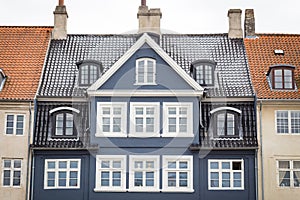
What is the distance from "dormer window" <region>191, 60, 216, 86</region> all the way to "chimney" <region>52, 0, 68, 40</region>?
9.32m

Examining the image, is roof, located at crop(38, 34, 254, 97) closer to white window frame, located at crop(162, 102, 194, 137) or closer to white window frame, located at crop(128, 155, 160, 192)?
white window frame, located at crop(162, 102, 194, 137)

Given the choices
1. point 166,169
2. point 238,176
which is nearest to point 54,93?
point 166,169

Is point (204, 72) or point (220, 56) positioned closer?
point (204, 72)

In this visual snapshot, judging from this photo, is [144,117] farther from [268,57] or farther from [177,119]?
[268,57]

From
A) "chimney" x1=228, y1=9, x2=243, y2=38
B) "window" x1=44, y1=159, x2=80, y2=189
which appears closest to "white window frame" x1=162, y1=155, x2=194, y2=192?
"window" x1=44, y1=159, x2=80, y2=189

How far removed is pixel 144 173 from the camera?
3098cm

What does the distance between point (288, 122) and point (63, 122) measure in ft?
40.6

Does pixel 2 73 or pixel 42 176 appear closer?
pixel 42 176

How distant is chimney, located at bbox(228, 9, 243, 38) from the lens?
121 ft

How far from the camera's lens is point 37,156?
31.1 meters

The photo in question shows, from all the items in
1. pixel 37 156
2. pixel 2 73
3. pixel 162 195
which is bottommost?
pixel 162 195

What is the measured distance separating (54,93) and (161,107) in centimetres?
612

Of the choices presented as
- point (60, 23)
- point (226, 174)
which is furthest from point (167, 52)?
point (226, 174)

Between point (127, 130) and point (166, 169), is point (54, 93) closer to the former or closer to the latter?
point (127, 130)
